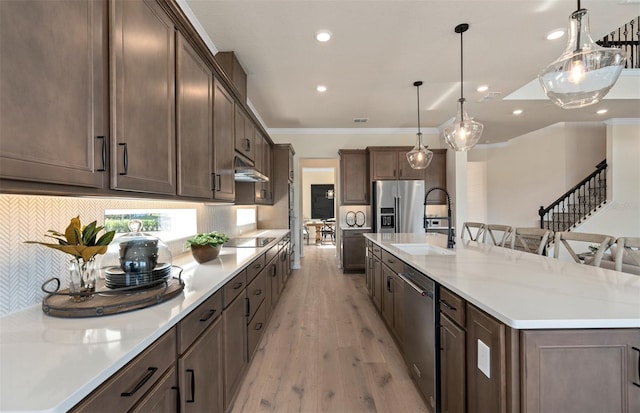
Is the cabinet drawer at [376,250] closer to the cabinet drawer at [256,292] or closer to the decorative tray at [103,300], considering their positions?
the cabinet drawer at [256,292]

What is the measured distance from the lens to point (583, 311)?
3.43ft

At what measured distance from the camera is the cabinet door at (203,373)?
1.15m

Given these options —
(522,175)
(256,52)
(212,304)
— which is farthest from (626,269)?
(522,175)

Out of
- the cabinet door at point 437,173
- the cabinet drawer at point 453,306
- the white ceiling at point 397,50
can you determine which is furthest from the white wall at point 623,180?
the cabinet drawer at point 453,306

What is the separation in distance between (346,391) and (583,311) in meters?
1.57

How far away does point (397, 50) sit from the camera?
2.99 metres

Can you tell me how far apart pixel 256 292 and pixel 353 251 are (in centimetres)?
334

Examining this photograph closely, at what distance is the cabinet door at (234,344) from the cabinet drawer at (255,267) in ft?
0.63

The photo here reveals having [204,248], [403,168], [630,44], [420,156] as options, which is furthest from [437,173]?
[204,248]

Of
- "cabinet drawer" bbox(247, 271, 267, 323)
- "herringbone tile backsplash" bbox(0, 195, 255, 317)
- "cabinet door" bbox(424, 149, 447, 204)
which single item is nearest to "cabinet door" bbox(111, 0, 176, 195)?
"herringbone tile backsplash" bbox(0, 195, 255, 317)

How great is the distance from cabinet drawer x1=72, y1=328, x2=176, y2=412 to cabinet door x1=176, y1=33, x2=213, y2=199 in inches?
36.8

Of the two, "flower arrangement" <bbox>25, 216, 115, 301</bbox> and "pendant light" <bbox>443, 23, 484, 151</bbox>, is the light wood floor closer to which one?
"flower arrangement" <bbox>25, 216, 115, 301</bbox>

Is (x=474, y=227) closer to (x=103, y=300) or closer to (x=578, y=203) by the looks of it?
(x=103, y=300)

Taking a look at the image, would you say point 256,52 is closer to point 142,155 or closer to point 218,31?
point 218,31
